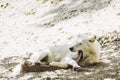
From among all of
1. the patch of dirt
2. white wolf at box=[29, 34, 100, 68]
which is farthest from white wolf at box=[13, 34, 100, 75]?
the patch of dirt

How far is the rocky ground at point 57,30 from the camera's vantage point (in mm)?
8711

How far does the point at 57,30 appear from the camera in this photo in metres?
14.7

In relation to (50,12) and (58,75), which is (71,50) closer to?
(58,75)

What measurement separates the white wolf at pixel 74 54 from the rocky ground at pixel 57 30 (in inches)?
7.8

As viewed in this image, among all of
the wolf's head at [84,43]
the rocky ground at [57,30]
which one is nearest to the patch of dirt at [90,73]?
the rocky ground at [57,30]

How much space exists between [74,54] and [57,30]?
574cm

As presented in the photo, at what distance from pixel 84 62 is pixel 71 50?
0.52 meters

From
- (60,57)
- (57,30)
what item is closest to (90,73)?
(60,57)

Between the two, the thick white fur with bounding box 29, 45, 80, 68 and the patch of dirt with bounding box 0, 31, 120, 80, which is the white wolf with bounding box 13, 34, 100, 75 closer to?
the thick white fur with bounding box 29, 45, 80, 68

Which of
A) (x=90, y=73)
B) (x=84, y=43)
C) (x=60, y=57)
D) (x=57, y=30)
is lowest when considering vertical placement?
(x=90, y=73)

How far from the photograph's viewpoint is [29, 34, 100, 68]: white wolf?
351 inches

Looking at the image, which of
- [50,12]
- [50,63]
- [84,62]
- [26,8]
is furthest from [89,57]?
[26,8]

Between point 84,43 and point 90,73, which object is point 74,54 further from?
point 90,73

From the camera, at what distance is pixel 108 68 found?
8.80 meters
